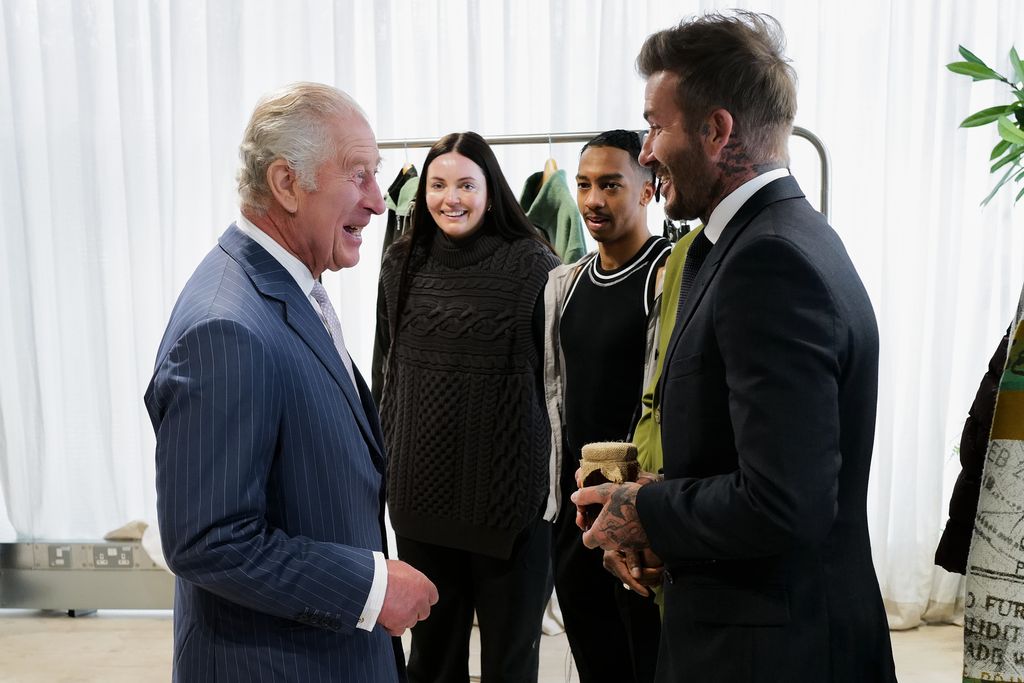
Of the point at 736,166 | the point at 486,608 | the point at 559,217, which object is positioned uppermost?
the point at 736,166

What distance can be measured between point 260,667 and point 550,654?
229cm

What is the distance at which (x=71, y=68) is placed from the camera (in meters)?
3.66

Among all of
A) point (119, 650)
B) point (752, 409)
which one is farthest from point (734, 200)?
point (119, 650)

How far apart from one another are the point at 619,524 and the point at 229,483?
52 cm

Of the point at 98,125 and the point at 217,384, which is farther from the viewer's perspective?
the point at 98,125

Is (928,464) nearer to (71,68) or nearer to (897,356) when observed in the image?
(897,356)

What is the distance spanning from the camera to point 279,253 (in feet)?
4.33

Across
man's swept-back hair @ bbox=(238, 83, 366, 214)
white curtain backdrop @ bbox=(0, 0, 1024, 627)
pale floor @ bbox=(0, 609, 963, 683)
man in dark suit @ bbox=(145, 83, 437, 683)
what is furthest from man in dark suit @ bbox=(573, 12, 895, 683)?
white curtain backdrop @ bbox=(0, 0, 1024, 627)

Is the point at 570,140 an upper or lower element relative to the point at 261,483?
upper

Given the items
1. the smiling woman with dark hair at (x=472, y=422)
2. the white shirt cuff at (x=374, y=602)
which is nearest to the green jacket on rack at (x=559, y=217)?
the smiling woman with dark hair at (x=472, y=422)

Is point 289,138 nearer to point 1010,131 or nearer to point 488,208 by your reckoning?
point 1010,131

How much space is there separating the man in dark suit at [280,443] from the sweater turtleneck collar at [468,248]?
105 cm

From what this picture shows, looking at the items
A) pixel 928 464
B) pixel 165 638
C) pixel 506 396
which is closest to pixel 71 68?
pixel 165 638

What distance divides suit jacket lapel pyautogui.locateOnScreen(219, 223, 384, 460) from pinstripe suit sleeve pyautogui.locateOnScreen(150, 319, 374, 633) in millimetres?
109
